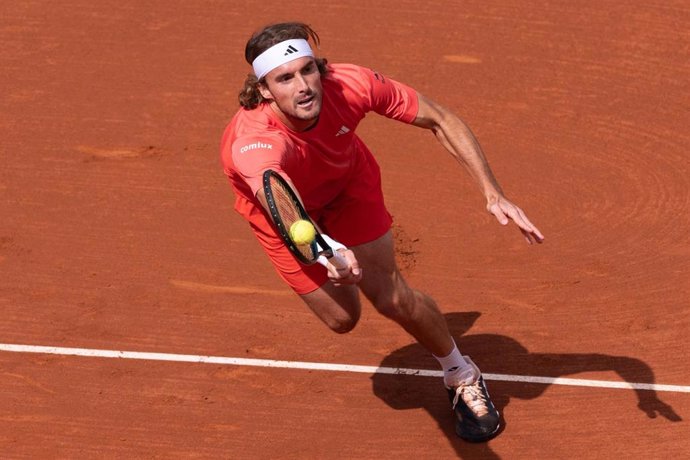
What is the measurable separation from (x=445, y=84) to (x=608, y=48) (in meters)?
1.76

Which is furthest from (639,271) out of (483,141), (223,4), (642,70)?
(223,4)

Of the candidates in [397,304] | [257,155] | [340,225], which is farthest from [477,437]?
[257,155]

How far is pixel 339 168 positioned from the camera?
23.4 feet

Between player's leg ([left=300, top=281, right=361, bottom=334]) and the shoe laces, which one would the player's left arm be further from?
the shoe laces

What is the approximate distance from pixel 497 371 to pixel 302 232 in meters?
2.70

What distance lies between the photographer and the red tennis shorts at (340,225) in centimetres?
722

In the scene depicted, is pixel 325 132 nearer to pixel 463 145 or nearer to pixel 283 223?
pixel 463 145

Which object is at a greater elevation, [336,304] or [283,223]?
[283,223]

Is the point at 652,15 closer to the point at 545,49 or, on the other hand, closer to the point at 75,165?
the point at 545,49

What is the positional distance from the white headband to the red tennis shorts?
857mm

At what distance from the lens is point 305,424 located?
787 cm

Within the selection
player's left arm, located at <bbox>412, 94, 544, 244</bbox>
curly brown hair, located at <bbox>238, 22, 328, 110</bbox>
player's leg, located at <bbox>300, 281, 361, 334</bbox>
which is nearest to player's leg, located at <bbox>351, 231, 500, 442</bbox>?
player's leg, located at <bbox>300, 281, 361, 334</bbox>

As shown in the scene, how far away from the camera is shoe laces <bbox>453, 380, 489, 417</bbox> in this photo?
7641mm

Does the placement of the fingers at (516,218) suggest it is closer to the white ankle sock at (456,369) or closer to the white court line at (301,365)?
the white ankle sock at (456,369)
